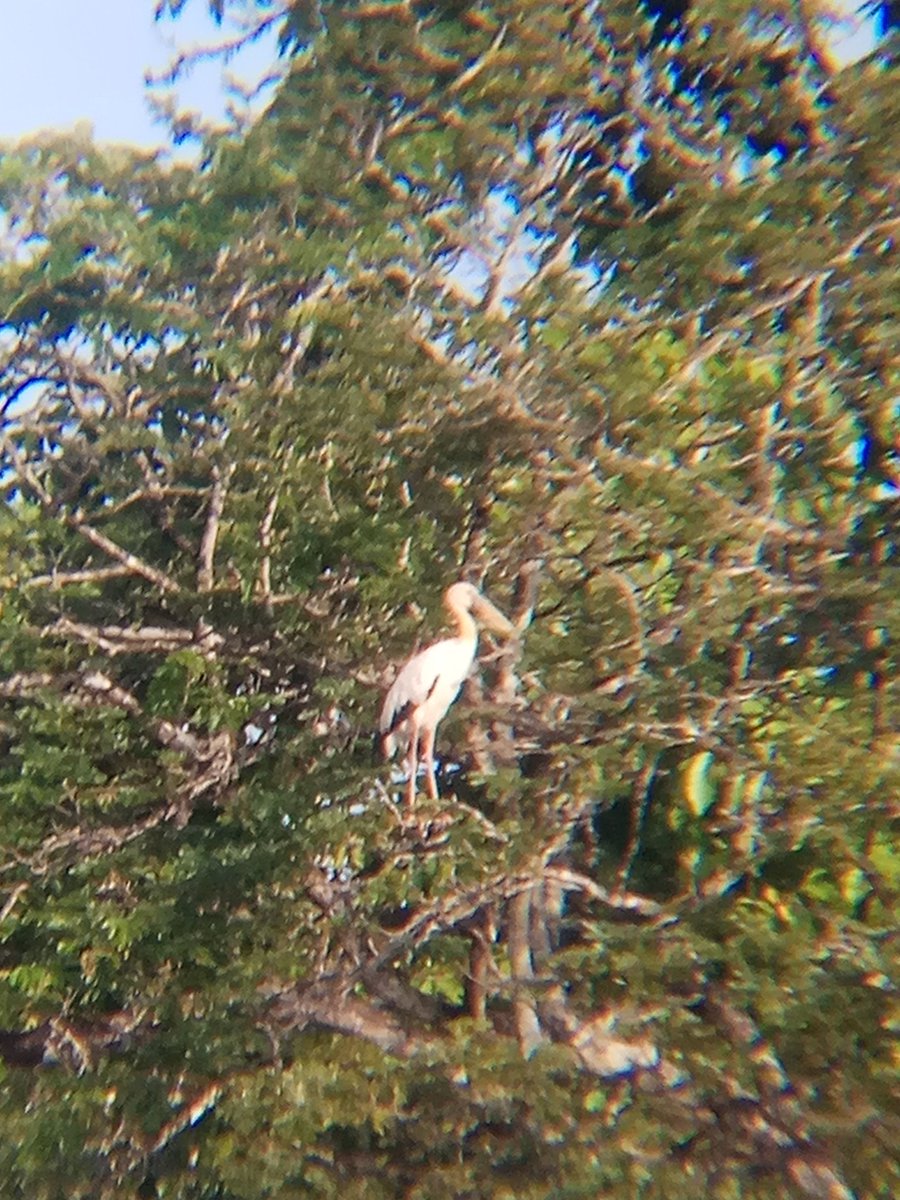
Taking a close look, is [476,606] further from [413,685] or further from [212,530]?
[212,530]

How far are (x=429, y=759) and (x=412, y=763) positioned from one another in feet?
0.25

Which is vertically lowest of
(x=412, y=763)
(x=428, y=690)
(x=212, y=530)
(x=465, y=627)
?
(x=412, y=763)

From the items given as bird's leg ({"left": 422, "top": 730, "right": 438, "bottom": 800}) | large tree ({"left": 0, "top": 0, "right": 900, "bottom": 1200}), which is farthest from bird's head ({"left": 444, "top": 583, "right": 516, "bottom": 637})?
bird's leg ({"left": 422, "top": 730, "right": 438, "bottom": 800})

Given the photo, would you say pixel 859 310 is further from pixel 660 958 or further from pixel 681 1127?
pixel 681 1127

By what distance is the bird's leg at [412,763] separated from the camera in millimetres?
3285

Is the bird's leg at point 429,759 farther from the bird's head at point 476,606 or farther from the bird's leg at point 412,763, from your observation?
the bird's head at point 476,606

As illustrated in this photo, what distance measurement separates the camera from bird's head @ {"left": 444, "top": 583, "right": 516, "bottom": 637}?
3359mm

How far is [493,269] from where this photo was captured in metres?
4.15

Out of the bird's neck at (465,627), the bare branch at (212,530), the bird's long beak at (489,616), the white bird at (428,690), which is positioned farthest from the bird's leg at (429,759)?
the bare branch at (212,530)

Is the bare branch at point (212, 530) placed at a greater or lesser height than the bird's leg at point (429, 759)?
greater

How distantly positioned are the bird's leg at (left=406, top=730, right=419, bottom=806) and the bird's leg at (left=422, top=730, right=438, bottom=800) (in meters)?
0.03

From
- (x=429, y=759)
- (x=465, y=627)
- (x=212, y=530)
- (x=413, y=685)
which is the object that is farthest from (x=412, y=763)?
(x=212, y=530)

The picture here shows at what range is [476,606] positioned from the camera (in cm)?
348

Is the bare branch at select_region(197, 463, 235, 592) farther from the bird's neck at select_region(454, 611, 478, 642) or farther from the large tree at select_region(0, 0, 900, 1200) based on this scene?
the bird's neck at select_region(454, 611, 478, 642)
